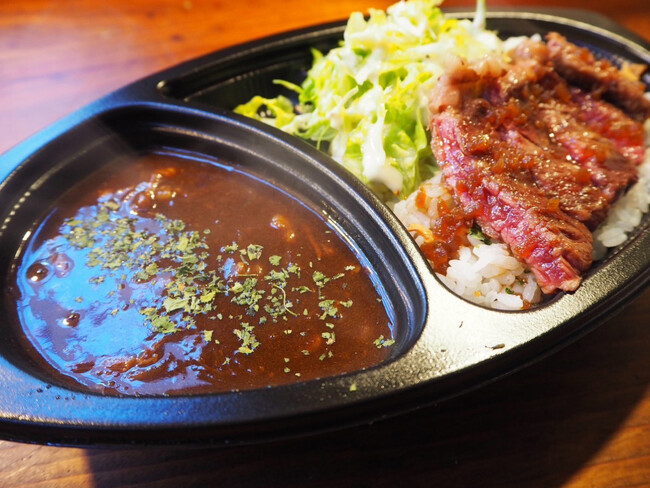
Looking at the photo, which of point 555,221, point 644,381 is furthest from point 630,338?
point 555,221

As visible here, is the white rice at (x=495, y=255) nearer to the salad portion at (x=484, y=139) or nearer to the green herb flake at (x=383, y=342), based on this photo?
the salad portion at (x=484, y=139)

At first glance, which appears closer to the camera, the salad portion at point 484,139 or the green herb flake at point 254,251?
the salad portion at point 484,139

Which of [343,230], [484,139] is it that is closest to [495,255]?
[484,139]

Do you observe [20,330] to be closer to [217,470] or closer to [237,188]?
[217,470]

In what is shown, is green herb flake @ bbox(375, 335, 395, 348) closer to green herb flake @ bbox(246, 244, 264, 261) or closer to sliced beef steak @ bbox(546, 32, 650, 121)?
green herb flake @ bbox(246, 244, 264, 261)

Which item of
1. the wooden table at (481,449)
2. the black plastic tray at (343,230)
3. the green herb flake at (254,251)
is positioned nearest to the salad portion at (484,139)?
the black plastic tray at (343,230)

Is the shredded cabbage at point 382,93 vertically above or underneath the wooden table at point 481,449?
above
